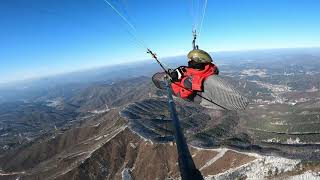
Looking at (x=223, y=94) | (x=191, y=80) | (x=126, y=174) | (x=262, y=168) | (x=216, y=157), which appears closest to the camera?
(x=223, y=94)

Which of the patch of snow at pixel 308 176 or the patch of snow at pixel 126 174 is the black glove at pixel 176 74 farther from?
the patch of snow at pixel 126 174

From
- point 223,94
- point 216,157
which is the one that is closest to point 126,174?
point 216,157

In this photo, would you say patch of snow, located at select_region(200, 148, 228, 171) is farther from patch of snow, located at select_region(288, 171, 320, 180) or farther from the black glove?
the black glove

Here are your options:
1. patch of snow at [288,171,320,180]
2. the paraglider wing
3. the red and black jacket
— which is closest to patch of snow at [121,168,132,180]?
patch of snow at [288,171,320,180]

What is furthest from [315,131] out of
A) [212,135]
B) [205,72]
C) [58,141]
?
[205,72]

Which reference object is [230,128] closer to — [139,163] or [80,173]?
[139,163]

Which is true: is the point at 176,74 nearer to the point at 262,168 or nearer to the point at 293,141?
the point at 262,168

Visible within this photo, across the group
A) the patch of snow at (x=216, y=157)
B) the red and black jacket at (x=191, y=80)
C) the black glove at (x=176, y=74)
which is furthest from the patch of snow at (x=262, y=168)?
the black glove at (x=176, y=74)
